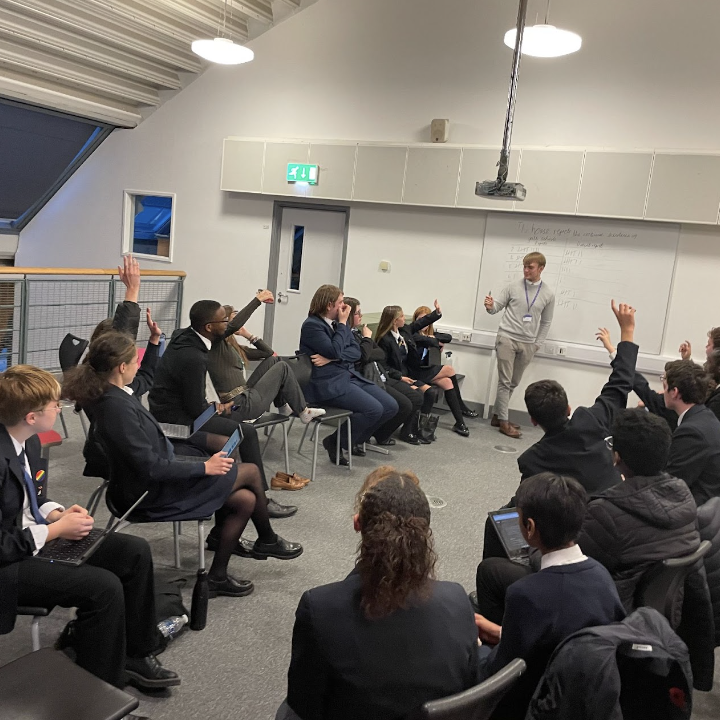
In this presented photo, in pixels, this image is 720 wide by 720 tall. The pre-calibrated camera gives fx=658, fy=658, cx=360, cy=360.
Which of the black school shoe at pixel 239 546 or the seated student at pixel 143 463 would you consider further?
the black school shoe at pixel 239 546

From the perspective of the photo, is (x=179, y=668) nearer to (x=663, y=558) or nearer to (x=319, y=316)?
(x=663, y=558)

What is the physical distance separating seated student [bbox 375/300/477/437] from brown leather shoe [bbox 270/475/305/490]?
61.5 inches

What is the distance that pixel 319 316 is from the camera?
4.47 m

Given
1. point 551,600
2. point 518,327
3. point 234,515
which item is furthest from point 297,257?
point 551,600

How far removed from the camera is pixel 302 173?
695cm

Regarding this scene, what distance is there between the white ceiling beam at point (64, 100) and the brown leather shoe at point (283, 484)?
5.02 m

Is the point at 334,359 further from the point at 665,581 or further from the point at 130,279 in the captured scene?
the point at 665,581

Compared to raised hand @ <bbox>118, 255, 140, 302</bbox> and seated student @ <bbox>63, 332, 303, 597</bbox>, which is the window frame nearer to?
raised hand @ <bbox>118, 255, 140, 302</bbox>

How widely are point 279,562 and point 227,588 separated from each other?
0.39 m

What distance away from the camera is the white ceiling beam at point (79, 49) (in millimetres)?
5816

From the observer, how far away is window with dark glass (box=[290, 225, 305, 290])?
7426mm

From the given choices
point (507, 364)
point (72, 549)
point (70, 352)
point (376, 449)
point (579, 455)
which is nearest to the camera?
point (72, 549)

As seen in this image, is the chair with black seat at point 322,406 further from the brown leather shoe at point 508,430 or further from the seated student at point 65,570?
the seated student at point 65,570

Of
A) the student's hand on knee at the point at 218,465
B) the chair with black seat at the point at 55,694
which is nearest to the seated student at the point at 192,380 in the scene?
the student's hand on knee at the point at 218,465
